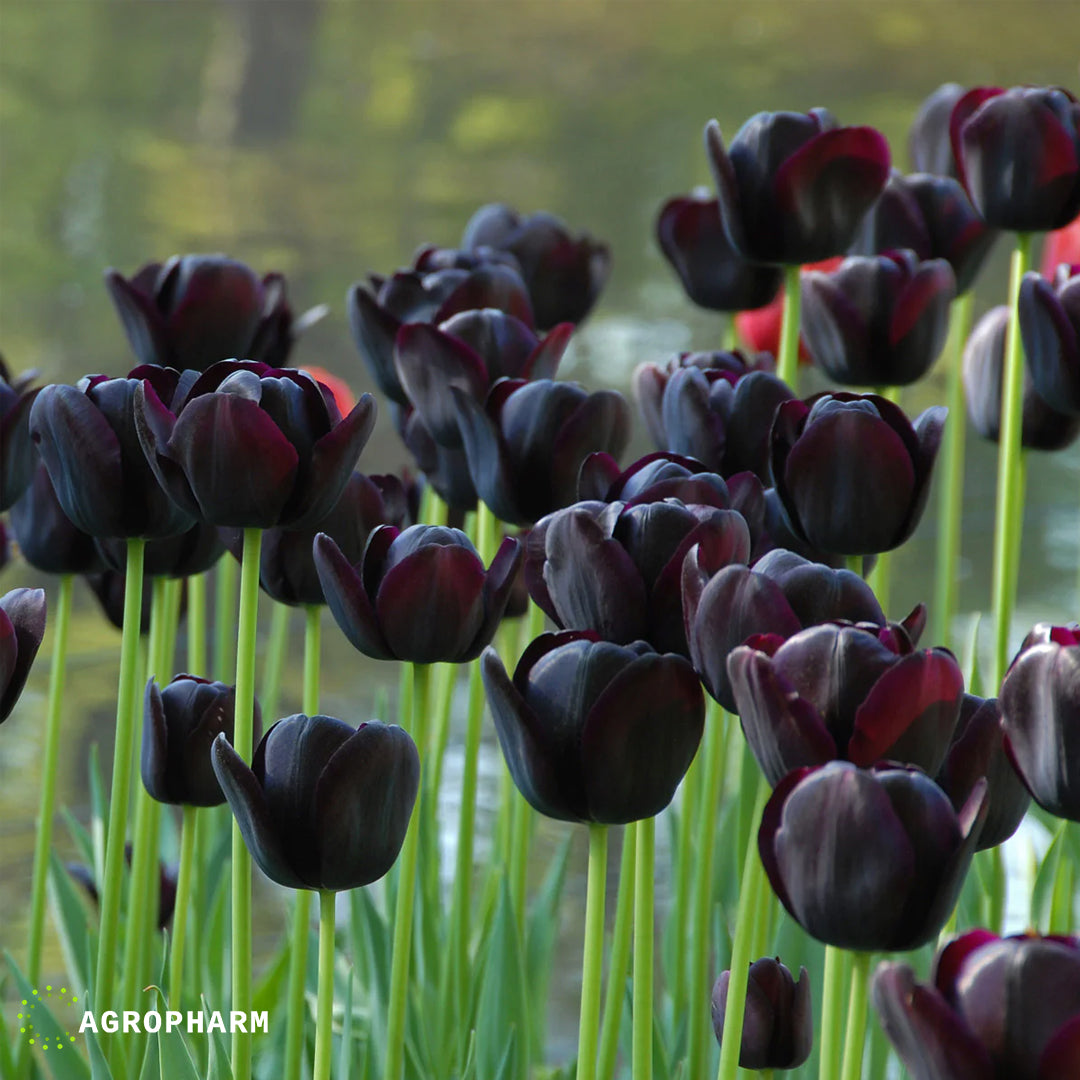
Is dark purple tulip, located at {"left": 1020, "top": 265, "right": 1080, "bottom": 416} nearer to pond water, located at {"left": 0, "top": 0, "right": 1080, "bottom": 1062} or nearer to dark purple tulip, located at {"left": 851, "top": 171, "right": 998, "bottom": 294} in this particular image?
dark purple tulip, located at {"left": 851, "top": 171, "right": 998, "bottom": 294}

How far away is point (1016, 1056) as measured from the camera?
0.25 metres

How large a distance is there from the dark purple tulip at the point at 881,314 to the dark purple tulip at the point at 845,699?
31 cm

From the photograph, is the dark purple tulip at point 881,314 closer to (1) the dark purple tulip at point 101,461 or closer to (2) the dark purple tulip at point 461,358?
(2) the dark purple tulip at point 461,358

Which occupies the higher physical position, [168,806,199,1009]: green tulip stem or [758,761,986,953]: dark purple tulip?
[758,761,986,953]: dark purple tulip

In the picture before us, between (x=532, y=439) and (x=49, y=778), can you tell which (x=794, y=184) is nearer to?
(x=532, y=439)

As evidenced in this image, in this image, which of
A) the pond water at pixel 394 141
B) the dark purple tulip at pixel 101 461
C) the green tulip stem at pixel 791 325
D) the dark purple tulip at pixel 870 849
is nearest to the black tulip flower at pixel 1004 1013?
the dark purple tulip at pixel 870 849

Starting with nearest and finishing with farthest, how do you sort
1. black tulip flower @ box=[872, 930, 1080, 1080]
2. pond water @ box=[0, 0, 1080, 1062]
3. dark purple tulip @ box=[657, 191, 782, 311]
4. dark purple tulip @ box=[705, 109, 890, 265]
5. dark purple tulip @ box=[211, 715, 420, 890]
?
black tulip flower @ box=[872, 930, 1080, 1080], dark purple tulip @ box=[211, 715, 420, 890], dark purple tulip @ box=[705, 109, 890, 265], dark purple tulip @ box=[657, 191, 782, 311], pond water @ box=[0, 0, 1080, 1062]

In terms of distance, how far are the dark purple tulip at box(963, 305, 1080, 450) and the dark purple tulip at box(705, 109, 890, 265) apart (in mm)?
112

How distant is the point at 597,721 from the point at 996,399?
39cm

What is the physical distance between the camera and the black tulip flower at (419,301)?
0.63 metres

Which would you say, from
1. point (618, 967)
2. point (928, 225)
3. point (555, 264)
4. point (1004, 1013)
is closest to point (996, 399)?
point (928, 225)

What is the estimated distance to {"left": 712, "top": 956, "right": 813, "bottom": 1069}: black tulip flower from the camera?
422 mm

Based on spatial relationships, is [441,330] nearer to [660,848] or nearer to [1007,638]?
[1007,638]

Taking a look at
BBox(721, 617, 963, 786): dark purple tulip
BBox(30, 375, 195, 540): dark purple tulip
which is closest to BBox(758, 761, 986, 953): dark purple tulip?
BBox(721, 617, 963, 786): dark purple tulip
